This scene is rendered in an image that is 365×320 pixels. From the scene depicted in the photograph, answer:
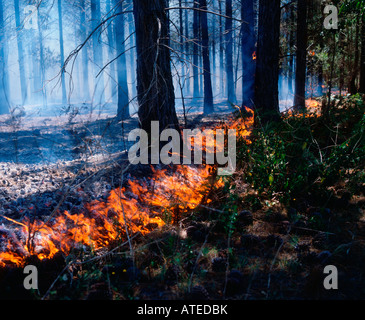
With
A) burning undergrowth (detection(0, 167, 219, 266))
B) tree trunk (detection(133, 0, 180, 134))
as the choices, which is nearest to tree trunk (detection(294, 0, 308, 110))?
tree trunk (detection(133, 0, 180, 134))

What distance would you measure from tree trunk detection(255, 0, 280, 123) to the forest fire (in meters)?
2.62

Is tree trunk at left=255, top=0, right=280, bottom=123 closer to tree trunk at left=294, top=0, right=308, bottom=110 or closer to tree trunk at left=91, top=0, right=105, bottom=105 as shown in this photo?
tree trunk at left=91, top=0, right=105, bottom=105

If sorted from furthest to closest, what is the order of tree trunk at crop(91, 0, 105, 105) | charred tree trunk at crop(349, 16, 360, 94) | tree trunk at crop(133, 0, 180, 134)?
charred tree trunk at crop(349, 16, 360, 94) < tree trunk at crop(133, 0, 180, 134) < tree trunk at crop(91, 0, 105, 105)

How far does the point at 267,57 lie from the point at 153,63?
242cm

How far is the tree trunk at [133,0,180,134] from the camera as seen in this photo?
170 inches

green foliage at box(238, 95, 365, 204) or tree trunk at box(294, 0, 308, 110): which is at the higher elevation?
tree trunk at box(294, 0, 308, 110)

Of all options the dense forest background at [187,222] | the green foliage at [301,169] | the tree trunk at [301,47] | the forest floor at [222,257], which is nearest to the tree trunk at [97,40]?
the dense forest background at [187,222]

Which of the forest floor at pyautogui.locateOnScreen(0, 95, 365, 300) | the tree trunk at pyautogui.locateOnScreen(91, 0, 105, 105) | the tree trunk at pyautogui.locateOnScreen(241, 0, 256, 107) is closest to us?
the forest floor at pyautogui.locateOnScreen(0, 95, 365, 300)

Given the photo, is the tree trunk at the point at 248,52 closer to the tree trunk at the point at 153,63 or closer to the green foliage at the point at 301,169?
the tree trunk at the point at 153,63

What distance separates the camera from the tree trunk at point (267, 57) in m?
5.50

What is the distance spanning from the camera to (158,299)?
6.55 feet

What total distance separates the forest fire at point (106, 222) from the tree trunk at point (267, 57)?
262cm

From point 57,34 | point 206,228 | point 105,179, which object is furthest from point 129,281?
point 57,34
